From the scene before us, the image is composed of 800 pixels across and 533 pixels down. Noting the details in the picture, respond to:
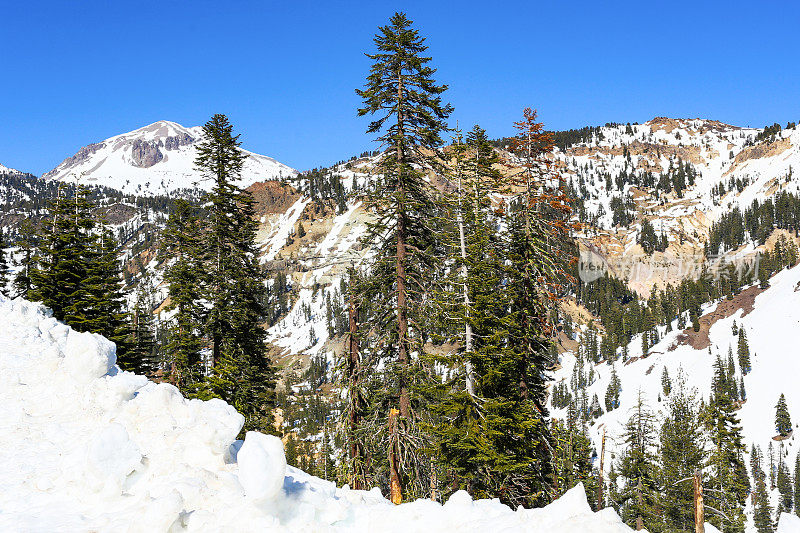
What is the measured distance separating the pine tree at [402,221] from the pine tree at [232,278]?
833cm

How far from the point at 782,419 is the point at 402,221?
15686 cm

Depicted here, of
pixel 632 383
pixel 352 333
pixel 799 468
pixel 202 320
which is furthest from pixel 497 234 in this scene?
pixel 632 383

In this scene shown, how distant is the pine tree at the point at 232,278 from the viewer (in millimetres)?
22062

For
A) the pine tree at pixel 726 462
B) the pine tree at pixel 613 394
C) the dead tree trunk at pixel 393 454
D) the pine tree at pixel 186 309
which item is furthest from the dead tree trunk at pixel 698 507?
the pine tree at pixel 613 394

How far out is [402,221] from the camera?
1568 centimetres

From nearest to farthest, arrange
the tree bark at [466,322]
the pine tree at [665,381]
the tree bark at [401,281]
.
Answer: the tree bark at [401,281], the tree bark at [466,322], the pine tree at [665,381]

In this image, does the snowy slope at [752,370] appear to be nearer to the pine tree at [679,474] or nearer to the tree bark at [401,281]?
the pine tree at [679,474]

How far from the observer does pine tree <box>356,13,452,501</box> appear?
15211mm

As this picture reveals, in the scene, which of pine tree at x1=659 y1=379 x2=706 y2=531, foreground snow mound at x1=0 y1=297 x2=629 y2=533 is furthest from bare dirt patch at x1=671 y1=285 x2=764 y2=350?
foreground snow mound at x1=0 y1=297 x2=629 y2=533

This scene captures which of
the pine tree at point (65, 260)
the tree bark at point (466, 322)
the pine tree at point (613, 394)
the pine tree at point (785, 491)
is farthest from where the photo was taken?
the pine tree at point (613, 394)

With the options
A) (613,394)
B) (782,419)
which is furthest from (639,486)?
(613,394)

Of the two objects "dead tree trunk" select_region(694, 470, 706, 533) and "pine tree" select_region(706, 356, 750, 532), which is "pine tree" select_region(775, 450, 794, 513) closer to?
"pine tree" select_region(706, 356, 750, 532)

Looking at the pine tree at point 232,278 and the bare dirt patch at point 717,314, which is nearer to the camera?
the pine tree at point 232,278

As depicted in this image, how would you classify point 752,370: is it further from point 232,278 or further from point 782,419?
point 232,278
